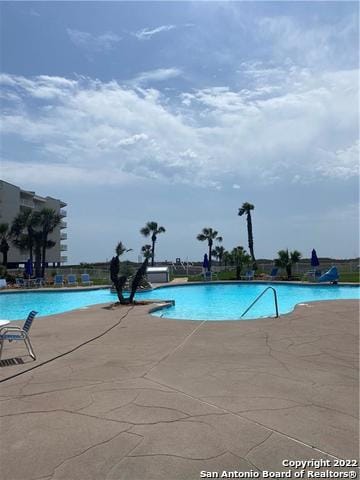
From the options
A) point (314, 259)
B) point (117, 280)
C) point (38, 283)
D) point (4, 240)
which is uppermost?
point (4, 240)

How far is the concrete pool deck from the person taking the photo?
9.95 feet

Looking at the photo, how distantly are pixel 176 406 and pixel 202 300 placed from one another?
1700 cm

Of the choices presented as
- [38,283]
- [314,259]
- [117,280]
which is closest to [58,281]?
[38,283]

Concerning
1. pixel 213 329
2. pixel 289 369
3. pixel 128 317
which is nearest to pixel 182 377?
pixel 289 369

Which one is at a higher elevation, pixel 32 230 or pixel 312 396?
pixel 32 230

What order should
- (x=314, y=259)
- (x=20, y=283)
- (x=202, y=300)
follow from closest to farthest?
(x=202, y=300)
(x=314, y=259)
(x=20, y=283)

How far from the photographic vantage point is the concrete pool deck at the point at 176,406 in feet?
9.95

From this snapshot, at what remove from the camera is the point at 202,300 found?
68.8ft

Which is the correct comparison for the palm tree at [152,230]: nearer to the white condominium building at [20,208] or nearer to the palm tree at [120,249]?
the white condominium building at [20,208]

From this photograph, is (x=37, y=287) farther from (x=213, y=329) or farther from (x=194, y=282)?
(x=213, y=329)

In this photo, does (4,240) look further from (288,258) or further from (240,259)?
(288,258)

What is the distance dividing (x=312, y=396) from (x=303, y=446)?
4.20 feet

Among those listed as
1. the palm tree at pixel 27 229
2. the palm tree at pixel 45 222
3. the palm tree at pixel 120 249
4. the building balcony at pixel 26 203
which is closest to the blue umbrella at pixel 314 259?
the palm tree at pixel 120 249

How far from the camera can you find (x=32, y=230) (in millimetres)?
45094
